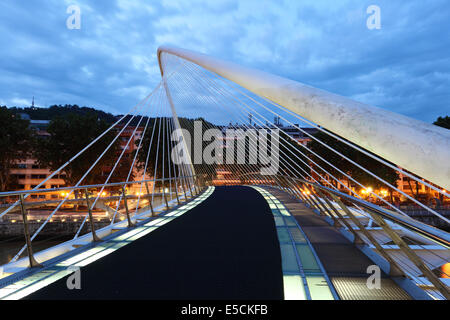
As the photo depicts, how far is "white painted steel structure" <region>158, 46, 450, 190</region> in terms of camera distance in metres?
1.37

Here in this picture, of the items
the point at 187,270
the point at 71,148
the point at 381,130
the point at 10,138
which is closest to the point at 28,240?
the point at 187,270

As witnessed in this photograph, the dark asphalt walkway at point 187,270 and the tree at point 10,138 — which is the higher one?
the tree at point 10,138

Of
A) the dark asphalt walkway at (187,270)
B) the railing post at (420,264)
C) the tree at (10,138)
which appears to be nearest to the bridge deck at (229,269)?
the dark asphalt walkway at (187,270)

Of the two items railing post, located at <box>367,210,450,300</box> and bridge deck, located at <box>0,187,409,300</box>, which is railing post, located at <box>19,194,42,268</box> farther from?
railing post, located at <box>367,210,450,300</box>

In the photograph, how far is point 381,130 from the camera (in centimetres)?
165

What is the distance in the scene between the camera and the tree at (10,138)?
23.1m

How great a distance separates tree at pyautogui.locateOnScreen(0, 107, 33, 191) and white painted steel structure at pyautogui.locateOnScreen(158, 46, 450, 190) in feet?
89.9

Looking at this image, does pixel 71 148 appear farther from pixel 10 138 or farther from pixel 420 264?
pixel 420 264

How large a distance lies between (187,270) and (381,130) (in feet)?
6.35

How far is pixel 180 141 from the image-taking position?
16109 millimetres

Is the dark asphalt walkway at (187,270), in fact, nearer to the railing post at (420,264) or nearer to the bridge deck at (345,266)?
the bridge deck at (345,266)

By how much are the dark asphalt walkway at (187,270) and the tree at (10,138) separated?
25948 mm

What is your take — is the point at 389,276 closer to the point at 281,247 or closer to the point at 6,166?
the point at 281,247

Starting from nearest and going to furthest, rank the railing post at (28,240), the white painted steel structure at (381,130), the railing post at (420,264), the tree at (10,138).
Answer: the white painted steel structure at (381,130) < the railing post at (420,264) < the railing post at (28,240) < the tree at (10,138)
